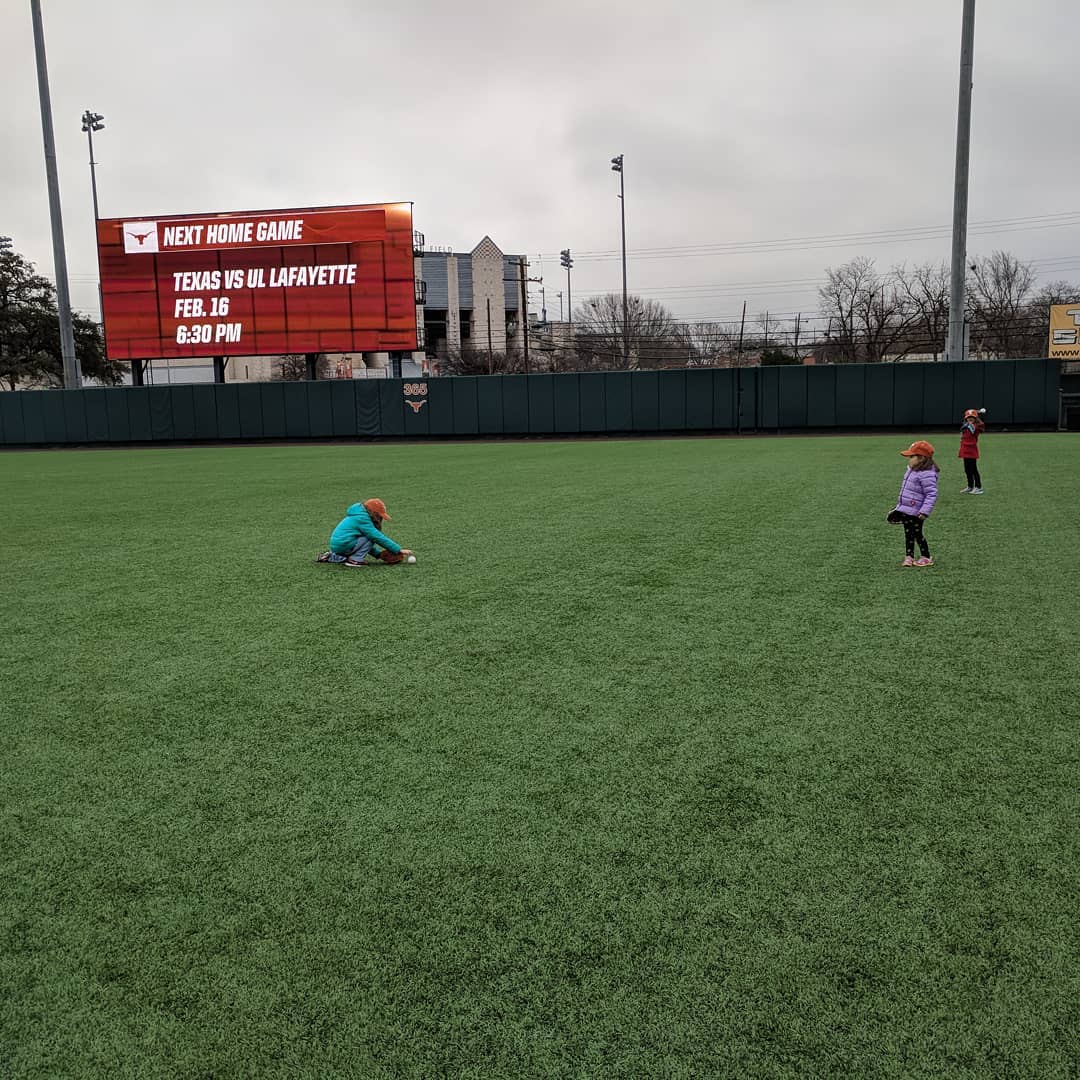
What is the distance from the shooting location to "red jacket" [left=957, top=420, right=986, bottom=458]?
1359cm

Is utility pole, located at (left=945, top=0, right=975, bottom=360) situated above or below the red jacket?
above

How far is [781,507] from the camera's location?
13492 mm

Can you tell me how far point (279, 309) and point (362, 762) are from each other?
33545mm

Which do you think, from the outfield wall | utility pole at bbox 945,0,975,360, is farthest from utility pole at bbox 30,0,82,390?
utility pole at bbox 945,0,975,360

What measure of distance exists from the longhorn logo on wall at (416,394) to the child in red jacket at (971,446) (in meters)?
25.5

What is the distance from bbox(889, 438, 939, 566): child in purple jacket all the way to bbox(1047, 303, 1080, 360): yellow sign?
3137 cm

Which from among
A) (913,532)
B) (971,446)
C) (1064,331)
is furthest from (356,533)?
(1064,331)

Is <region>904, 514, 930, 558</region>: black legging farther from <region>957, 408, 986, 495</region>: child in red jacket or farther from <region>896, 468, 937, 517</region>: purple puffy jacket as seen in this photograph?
<region>957, 408, 986, 495</region>: child in red jacket

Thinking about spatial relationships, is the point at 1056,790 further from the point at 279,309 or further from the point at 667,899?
the point at 279,309

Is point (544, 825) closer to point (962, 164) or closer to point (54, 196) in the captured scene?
point (962, 164)

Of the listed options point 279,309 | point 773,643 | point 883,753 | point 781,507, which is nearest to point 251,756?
point 883,753

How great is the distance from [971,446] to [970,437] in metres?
0.20

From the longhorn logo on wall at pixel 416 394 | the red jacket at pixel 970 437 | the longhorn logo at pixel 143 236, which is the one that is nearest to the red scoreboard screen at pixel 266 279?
the longhorn logo at pixel 143 236

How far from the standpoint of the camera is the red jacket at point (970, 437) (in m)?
13.6
